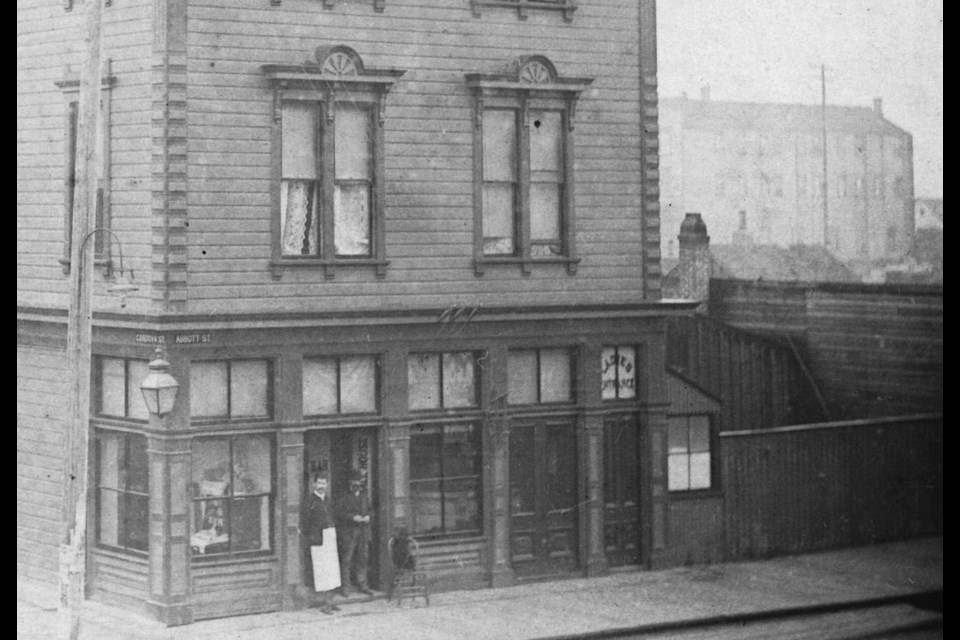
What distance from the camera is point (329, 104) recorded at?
18406mm

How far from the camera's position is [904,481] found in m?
24.3

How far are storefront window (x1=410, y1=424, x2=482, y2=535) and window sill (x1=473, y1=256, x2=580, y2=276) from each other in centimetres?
239

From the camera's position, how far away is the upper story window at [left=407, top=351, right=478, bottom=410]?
19.5 meters

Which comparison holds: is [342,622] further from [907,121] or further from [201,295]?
[907,121]

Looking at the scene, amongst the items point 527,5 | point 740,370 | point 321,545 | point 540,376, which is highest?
point 527,5

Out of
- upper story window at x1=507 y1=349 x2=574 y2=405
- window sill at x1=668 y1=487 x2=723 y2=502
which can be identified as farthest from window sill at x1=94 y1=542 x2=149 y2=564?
window sill at x1=668 y1=487 x2=723 y2=502

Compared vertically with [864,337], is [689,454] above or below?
below

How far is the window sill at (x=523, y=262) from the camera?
19750 mm

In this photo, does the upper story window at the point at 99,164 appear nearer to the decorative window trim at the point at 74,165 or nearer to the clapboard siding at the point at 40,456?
the decorative window trim at the point at 74,165

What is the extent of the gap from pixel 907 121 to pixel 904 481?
696 centimetres

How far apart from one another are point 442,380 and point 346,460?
1.84 metres

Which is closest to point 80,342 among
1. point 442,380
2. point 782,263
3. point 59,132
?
point 59,132

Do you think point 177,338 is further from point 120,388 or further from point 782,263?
point 782,263
